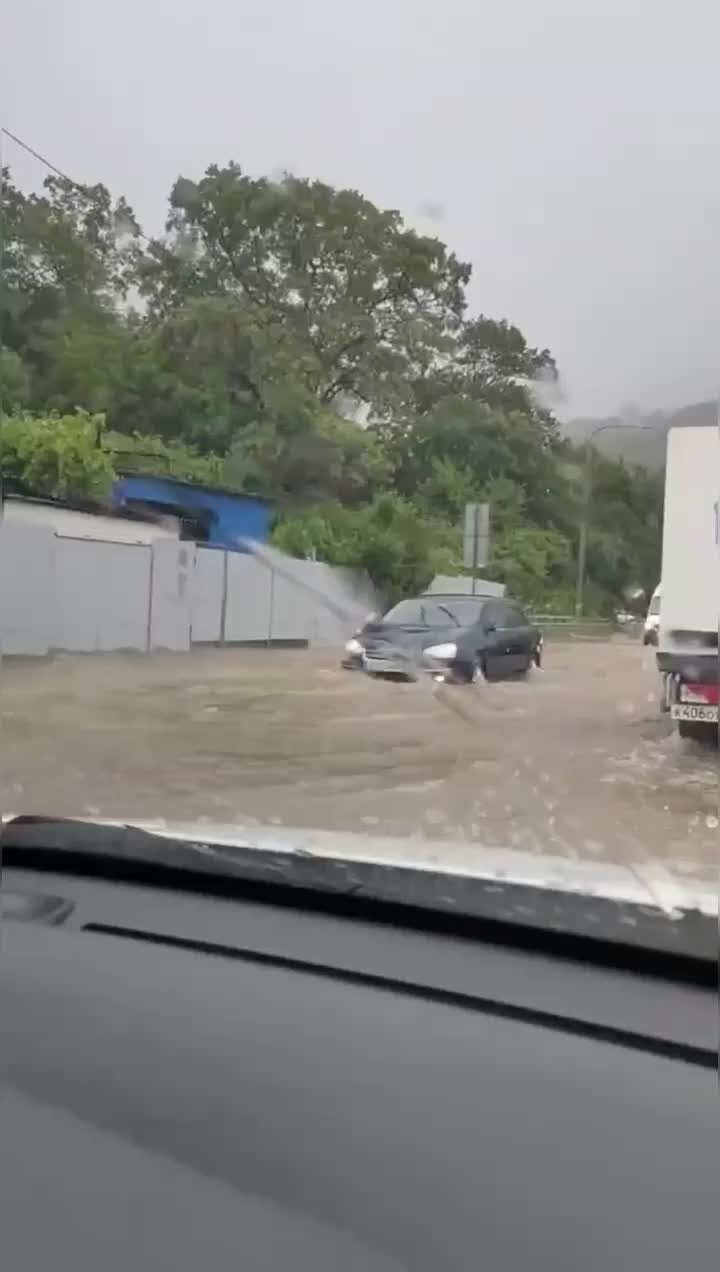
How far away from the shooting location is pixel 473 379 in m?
2.95

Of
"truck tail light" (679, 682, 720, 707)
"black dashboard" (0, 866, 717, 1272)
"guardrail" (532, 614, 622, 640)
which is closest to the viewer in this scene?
"black dashboard" (0, 866, 717, 1272)

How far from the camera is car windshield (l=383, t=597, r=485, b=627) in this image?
9.43 ft

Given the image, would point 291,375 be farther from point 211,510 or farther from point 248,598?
Result: point 248,598

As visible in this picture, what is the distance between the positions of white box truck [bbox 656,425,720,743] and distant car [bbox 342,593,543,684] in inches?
17.8

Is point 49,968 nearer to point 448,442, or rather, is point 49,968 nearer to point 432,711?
point 432,711

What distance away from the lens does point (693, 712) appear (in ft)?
7.20

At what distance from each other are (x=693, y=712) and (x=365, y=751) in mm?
902

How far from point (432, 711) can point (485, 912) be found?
977 mm

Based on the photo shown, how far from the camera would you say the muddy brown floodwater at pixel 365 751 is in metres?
2.50

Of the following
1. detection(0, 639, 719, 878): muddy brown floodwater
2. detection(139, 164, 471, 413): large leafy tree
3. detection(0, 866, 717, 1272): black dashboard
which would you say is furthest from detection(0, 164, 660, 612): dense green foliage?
detection(0, 866, 717, 1272): black dashboard

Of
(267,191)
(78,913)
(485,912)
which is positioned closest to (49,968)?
(78,913)

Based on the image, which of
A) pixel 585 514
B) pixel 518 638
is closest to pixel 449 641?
pixel 518 638

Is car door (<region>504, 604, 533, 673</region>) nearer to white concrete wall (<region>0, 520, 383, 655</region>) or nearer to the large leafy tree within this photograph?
white concrete wall (<region>0, 520, 383, 655</region>)

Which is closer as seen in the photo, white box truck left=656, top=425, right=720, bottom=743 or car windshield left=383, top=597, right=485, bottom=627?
white box truck left=656, top=425, right=720, bottom=743
